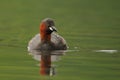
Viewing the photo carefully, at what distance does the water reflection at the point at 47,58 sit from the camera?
64.3 ft

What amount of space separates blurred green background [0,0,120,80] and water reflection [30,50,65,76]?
20 cm

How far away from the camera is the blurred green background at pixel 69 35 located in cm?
1961

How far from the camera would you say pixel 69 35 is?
28875 millimetres

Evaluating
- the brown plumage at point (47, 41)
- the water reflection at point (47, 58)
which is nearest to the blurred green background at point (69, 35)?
the water reflection at point (47, 58)

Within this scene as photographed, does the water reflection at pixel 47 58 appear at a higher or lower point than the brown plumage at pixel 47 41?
lower

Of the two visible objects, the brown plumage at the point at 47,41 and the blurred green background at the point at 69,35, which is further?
the brown plumage at the point at 47,41

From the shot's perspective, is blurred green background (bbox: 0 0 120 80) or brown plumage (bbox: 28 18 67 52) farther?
brown plumage (bbox: 28 18 67 52)

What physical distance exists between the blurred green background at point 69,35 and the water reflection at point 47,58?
8.0 inches

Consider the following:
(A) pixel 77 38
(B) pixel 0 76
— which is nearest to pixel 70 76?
(B) pixel 0 76

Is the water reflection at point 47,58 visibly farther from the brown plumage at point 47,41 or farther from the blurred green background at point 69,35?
the brown plumage at point 47,41

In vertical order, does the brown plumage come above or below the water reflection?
above

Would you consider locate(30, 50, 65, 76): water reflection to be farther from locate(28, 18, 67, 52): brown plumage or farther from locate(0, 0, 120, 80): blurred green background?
locate(28, 18, 67, 52): brown plumage

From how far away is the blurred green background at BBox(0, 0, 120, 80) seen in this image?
64.3 feet

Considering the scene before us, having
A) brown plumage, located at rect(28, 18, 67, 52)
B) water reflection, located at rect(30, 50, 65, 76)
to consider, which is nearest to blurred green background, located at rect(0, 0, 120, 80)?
water reflection, located at rect(30, 50, 65, 76)
